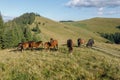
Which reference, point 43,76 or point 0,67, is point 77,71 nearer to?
point 43,76

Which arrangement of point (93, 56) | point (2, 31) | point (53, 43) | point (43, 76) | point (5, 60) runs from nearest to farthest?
1. point (43, 76)
2. point (5, 60)
3. point (93, 56)
4. point (53, 43)
5. point (2, 31)

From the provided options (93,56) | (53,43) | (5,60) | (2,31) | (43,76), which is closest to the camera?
(43,76)

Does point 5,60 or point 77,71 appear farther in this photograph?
point 5,60

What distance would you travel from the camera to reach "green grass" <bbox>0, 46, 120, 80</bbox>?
71.8 ft

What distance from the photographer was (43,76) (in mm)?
21875

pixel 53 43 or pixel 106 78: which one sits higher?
pixel 53 43

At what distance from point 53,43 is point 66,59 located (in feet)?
19.2

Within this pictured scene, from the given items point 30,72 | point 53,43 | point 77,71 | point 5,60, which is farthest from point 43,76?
point 53,43

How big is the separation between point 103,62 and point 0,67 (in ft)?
33.5

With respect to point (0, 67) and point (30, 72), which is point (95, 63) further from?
point (0, 67)

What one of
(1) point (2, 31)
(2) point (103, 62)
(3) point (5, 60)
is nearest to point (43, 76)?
(3) point (5, 60)

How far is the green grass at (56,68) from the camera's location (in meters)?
21.9

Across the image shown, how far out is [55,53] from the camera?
28188 millimetres

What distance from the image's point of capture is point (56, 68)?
23.2 meters
